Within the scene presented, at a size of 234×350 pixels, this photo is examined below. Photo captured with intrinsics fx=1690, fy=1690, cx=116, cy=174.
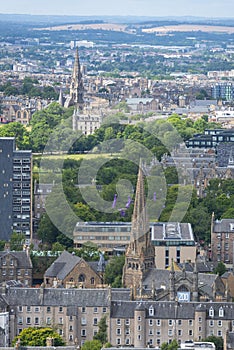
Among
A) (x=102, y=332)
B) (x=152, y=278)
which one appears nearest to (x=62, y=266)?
(x=152, y=278)

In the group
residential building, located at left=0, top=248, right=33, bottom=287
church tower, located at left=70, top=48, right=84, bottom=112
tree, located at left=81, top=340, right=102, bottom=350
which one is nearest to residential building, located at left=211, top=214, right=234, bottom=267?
residential building, located at left=0, top=248, right=33, bottom=287

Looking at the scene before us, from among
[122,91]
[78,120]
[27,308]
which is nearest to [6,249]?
[27,308]

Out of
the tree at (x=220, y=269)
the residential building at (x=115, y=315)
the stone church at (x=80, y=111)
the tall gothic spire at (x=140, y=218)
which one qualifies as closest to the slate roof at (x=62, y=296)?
the residential building at (x=115, y=315)

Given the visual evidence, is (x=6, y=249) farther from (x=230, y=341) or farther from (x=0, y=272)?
(x=230, y=341)

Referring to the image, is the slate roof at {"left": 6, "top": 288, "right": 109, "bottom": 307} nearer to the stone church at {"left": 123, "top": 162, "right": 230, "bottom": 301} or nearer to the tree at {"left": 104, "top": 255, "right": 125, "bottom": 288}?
the stone church at {"left": 123, "top": 162, "right": 230, "bottom": 301}

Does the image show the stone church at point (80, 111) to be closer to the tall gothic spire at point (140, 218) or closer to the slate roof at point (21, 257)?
the slate roof at point (21, 257)
